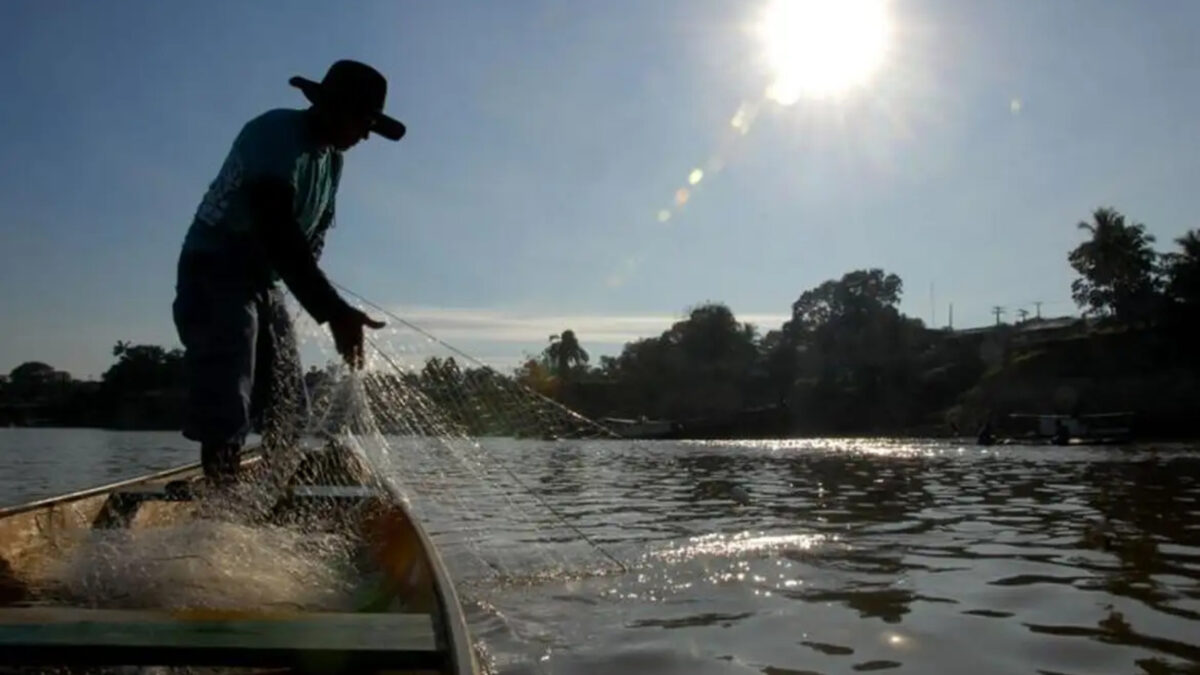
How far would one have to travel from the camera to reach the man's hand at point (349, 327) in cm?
382

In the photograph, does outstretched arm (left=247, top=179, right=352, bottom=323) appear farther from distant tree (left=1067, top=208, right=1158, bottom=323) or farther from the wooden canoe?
distant tree (left=1067, top=208, right=1158, bottom=323)

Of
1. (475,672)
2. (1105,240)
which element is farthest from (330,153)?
(1105,240)

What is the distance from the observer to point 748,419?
85312mm

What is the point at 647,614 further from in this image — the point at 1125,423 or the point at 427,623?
the point at 1125,423

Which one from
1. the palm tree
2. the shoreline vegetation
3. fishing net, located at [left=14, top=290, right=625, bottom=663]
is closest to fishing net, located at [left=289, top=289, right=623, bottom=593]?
fishing net, located at [left=14, top=290, right=625, bottom=663]

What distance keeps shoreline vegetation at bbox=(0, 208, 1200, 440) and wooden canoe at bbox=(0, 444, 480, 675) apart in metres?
25.9

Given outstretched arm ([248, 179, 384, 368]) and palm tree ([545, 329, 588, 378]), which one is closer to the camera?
outstretched arm ([248, 179, 384, 368])

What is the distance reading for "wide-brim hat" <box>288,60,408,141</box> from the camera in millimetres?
4195

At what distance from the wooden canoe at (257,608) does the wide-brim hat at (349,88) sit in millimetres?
1825

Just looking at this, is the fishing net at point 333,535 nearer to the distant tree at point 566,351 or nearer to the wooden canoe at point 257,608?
the wooden canoe at point 257,608

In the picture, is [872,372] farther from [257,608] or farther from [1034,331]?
[257,608]

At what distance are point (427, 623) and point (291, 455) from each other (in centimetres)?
353

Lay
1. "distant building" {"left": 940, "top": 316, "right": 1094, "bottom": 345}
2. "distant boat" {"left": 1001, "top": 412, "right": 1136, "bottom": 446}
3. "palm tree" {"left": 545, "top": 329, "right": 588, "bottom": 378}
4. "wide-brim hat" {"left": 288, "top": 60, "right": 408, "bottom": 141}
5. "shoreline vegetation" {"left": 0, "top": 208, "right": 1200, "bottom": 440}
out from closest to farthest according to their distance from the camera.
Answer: "wide-brim hat" {"left": 288, "top": 60, "right": 408, "bottom": 141}, "distant boat" {"left": 1001, "top": 412, "right": 1136, "bottom": 446}, "shoreline vegetation" {"left": 0, "top": 208, "right": 1200, "bottom": 440}, "distant building" {"left": 940, "top": 316, "right": 1094, "bottom": 345}, "palm tree" {"left": 545, "top": 329, "right": 588, "bottom": 378}

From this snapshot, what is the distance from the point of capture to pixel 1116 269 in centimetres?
6975
